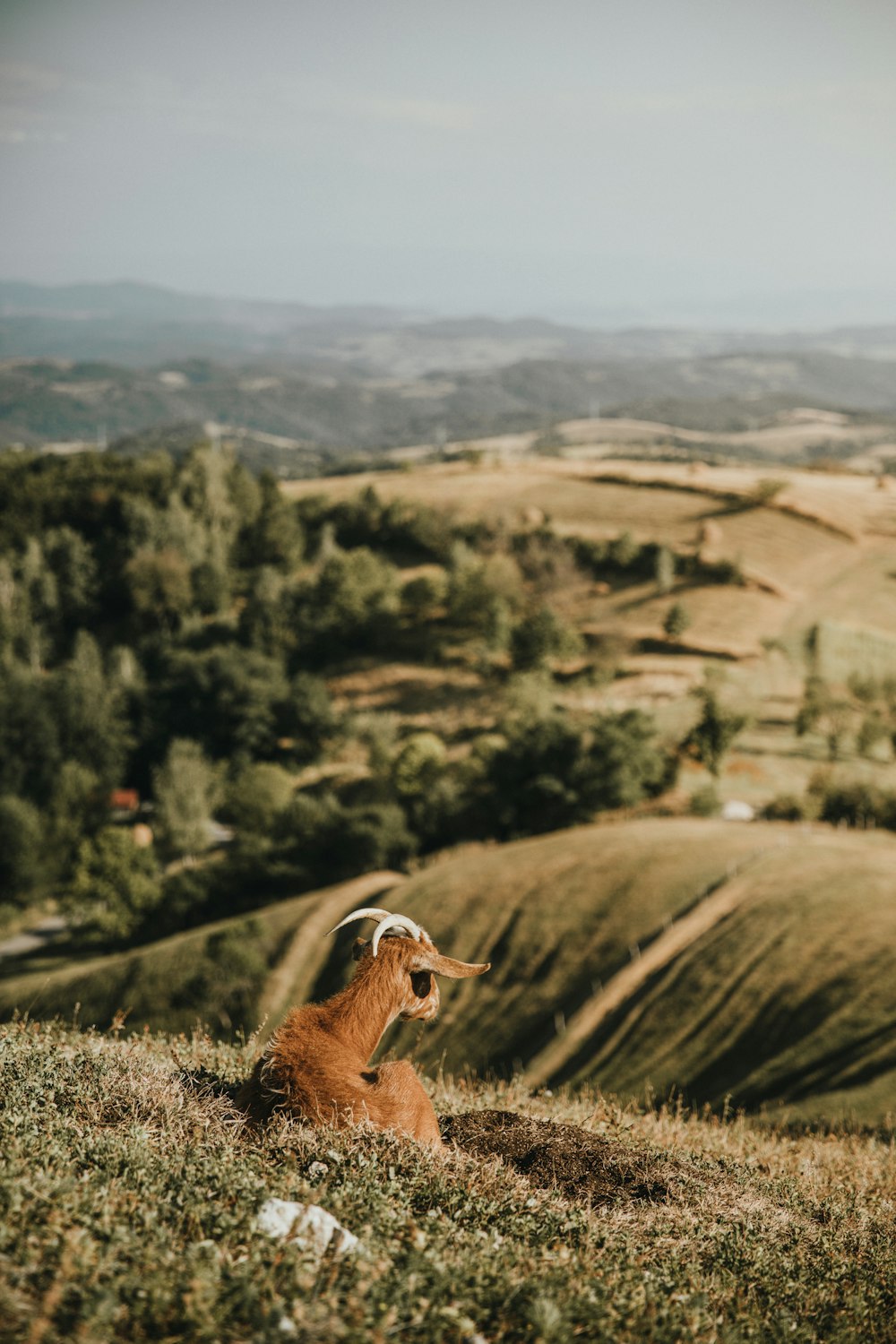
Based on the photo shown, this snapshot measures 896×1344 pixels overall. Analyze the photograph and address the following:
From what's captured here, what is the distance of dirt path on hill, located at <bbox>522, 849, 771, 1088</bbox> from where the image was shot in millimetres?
26062

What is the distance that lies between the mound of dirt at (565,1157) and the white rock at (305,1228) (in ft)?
6.61

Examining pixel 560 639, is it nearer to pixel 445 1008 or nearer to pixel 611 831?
pixel 611 831

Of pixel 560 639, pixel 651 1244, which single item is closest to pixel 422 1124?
pixel 651 1244

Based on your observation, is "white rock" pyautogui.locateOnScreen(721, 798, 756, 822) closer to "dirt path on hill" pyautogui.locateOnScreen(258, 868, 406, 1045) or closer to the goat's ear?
"dirt path on hill" pyautogui.locateOnScreen(258, 868, 406, 1045)

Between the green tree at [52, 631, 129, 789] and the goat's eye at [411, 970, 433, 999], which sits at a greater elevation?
the goat's eye at [411, 970, 433, 999]

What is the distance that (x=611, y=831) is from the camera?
1586 inches

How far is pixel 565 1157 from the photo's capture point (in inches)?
Result: 295

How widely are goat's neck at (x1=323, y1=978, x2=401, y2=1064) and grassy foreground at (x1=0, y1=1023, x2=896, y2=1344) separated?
77cm

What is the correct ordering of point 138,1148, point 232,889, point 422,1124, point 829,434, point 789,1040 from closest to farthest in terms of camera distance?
point 138,1148 → point 422,1124 → point 789,1040 → point 232,889 → point 829,434

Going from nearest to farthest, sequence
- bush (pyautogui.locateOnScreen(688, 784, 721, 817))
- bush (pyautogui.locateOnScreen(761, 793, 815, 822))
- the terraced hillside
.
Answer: bush (pyautogui.locateOnScreen(761, 793, 815, 822)), bush (pyautogui.locateOnScreen(688, 784, 721, 817)), the terraced hillside

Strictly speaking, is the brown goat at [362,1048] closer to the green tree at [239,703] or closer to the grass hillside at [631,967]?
the grass hillside at [631,967]

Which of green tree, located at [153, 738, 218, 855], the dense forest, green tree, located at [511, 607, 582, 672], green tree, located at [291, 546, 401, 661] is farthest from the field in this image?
green tree, located at [153, 738, 218, 855]

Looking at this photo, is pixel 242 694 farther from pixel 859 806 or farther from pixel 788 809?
pixel 859 806

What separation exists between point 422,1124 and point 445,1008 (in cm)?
2473
